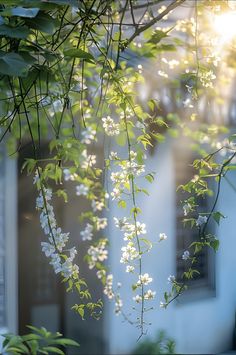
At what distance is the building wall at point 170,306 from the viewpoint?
3.35 metres

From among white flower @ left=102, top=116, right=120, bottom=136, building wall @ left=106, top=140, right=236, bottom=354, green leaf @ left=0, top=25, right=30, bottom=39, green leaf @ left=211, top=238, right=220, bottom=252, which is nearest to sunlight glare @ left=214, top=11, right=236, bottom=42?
white flower @ left=102, top=116, right=120, bottom=136

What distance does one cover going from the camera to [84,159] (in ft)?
6.66

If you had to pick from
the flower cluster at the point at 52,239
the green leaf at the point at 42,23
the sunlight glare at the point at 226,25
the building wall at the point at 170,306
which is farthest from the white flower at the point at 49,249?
the building wall at the point at 170,306

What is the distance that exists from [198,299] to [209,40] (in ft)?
4.85

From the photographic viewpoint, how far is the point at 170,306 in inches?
160

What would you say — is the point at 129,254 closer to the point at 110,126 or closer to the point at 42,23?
the point at 110,126

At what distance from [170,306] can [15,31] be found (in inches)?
123

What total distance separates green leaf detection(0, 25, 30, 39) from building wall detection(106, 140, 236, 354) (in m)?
2.03

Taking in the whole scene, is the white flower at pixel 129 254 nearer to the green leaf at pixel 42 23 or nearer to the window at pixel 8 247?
the green leaf at pixel 42 23

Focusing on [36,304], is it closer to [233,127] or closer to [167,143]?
[167,143]

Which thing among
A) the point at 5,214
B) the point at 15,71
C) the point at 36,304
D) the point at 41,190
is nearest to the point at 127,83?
the point at 41,190

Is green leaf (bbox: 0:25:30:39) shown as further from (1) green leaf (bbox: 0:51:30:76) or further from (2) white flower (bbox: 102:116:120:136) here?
(2) white flower (bbox: 102:116:120:136)

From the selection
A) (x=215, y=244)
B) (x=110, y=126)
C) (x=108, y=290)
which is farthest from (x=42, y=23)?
(x=108, y=290)

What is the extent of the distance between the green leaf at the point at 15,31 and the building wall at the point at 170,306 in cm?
203
